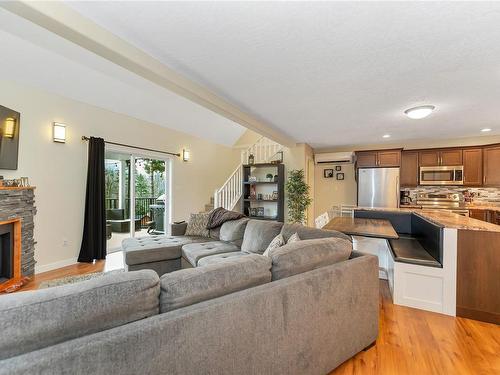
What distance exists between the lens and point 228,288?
1276 mm

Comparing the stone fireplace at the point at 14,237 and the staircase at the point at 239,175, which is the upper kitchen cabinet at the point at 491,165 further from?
the stone fireplace at the point at 14,237

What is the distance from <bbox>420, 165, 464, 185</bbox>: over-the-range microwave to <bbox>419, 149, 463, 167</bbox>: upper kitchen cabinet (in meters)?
0.10

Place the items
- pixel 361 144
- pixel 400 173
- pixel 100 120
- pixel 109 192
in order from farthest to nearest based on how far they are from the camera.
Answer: pixel 361 144, pixel 400 173, pixel 109 192, pixel 100 120

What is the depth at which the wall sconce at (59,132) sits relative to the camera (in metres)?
3.74

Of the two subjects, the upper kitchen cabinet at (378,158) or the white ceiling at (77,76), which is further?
the upper kitchen cabinet at (378,158)

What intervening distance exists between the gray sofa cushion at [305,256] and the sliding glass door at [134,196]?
4240 millimetres

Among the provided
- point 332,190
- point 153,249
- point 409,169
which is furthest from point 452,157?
point 153,249

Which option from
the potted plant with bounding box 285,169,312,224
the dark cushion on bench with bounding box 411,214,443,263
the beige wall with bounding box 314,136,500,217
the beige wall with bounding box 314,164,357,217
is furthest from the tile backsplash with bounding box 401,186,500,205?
the potted plant with bounding box 285,169,312,224

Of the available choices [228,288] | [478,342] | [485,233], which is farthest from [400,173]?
[228,288]

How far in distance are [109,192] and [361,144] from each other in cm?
590

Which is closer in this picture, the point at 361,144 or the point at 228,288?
the point at 228,288

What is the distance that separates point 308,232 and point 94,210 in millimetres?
3607

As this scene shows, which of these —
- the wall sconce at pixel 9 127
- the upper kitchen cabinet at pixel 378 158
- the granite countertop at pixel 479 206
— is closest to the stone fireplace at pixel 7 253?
the wall sconce at pixel 9 127

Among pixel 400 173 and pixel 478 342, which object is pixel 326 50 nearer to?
pixel 478 342
